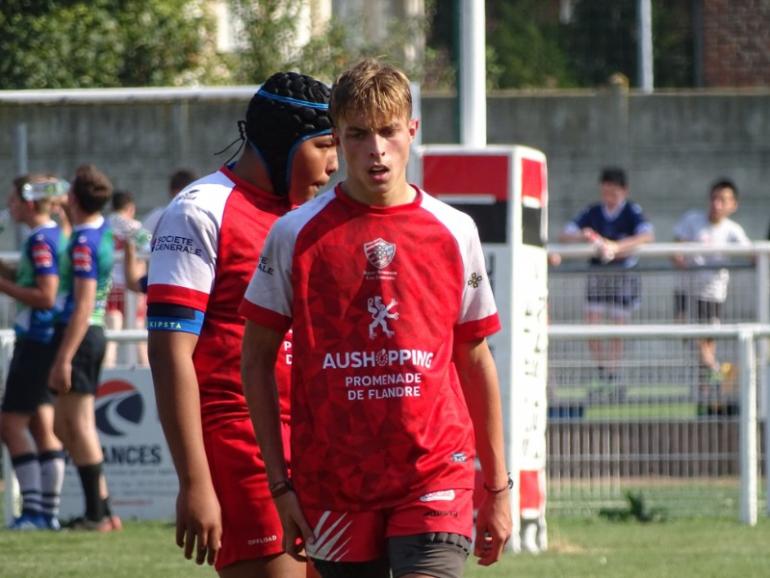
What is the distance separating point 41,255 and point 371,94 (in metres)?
6.34

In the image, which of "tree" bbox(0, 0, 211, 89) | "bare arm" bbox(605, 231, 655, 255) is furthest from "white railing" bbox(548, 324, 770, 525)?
"tree" bbox(0, 0, 211, 89)

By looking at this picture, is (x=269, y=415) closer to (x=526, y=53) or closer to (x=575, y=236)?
(x=575, y=236)

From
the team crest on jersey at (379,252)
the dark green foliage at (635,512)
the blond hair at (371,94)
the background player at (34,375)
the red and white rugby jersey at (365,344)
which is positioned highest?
the blond hair at (371,94)

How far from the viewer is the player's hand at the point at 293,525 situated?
4.64m

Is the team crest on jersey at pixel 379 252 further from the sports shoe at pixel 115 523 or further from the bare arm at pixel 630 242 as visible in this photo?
the bare arm at pixel 630 242

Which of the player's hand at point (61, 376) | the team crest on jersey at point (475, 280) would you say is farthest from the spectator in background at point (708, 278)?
the team crest on jersey at point (475, 280)

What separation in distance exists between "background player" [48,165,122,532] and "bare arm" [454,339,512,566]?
5.87 metres

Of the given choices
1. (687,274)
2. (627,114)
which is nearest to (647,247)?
(687,274)

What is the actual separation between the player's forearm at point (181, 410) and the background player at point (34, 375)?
589cm

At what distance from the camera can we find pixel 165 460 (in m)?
11.5

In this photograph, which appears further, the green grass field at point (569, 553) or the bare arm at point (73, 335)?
the bare arm at point (73, 335)

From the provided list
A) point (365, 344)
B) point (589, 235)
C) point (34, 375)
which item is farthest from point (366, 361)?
point (589, 235)

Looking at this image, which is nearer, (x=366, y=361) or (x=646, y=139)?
(x=366, y=361)

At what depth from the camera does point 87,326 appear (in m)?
10.4
